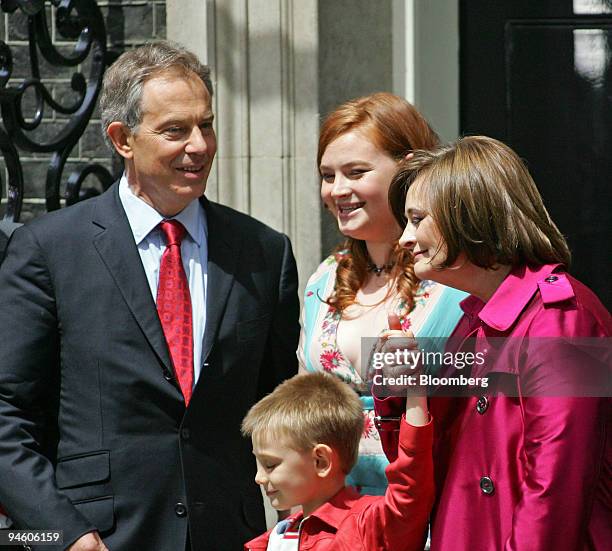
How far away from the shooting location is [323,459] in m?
2.80

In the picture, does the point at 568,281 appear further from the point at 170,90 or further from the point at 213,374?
the point at 170,90

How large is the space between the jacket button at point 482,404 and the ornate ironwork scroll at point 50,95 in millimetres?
2339

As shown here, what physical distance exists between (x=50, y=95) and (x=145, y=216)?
63.5 inches

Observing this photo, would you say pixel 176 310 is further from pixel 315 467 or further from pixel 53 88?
pixel 53 88

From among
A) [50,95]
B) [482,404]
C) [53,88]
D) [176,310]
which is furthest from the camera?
[53,88]

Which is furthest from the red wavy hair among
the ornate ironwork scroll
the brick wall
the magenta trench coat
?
the brick wall

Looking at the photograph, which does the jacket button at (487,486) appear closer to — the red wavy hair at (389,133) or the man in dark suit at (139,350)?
the red wavy hair at (389,133)

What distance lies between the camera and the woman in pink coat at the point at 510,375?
7.68ft

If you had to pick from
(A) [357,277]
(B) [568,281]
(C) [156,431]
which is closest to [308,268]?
(A) [357,277]

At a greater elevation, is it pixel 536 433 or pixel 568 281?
pixel 568 281

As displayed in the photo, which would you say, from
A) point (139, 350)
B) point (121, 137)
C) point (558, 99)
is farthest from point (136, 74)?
point (558, 99)

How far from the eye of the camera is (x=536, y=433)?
236 cm

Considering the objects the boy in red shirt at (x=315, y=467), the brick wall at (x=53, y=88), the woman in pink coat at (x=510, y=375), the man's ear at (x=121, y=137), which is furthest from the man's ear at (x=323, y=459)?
the brick wall at (x=53, y=88)

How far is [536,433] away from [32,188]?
300 centimetres
